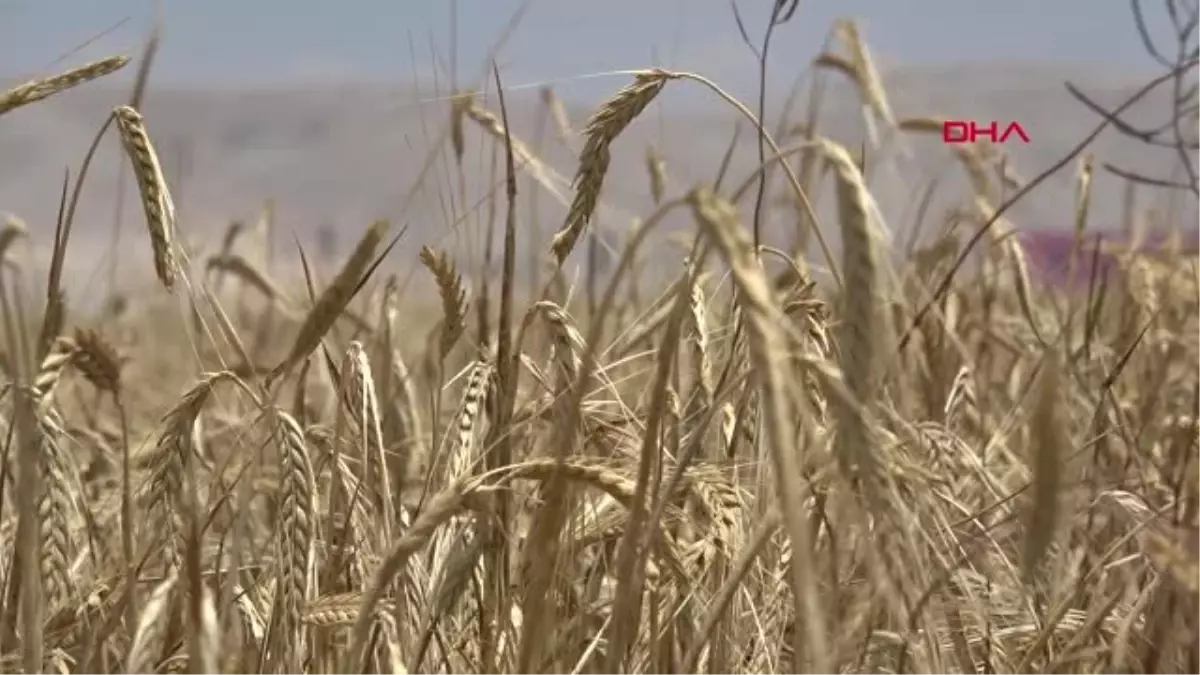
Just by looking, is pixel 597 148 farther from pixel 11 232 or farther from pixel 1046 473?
pixel 11 232

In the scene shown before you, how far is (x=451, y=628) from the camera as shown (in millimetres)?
999

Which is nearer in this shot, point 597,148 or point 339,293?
point 339,293

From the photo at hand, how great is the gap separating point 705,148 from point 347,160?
9691 mm

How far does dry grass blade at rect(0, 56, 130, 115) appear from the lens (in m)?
0.90

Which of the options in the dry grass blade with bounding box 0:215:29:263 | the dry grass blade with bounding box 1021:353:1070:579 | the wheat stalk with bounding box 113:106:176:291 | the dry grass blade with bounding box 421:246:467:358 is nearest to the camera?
the dry grass blade with bounding box 1021:353:1070:579

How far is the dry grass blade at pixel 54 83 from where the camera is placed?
0.90 metres

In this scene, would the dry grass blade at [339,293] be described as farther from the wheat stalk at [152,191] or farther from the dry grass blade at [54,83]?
the dry grass blade at [54,83]

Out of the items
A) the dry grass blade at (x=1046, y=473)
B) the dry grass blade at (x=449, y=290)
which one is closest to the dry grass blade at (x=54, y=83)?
the dry grass blade at (x=449, y=290)

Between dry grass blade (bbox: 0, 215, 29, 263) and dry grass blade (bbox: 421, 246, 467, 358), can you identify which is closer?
dry grass blade (bbox: 421, 246, 467, 358)

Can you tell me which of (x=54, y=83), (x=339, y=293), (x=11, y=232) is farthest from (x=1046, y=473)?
(x=11, y=232)

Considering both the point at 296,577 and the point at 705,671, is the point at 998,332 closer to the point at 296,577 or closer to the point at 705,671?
the point at 705,671

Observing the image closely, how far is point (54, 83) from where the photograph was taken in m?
0.92

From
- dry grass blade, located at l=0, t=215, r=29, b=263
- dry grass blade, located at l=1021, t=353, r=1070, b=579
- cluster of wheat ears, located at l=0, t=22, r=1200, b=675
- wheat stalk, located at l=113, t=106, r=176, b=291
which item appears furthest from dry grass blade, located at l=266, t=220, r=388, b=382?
dry grass blade, located at l=0, t=215, r=29, b=263

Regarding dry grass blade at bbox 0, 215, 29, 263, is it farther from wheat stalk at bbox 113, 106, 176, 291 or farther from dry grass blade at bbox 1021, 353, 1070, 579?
dry grass blade at bbox 1021, 353, 1070, 579
